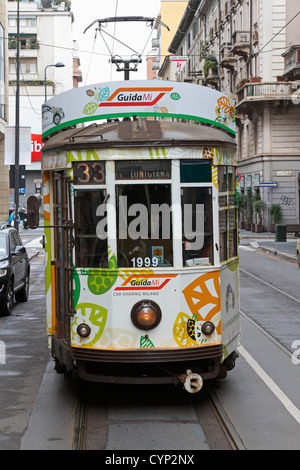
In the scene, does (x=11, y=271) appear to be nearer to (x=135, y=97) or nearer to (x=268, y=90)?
(x=135, y=97)

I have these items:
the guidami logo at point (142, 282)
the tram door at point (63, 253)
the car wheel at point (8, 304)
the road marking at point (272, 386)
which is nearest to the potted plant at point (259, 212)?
the car wheel at point (8, 304)

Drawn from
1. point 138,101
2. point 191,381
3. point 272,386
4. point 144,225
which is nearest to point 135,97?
point 138,101

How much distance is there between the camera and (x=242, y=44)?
1929 inches

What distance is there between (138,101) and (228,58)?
47.2 metres

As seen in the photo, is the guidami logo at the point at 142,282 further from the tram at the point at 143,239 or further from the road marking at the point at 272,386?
the road marking at the point at 272,386

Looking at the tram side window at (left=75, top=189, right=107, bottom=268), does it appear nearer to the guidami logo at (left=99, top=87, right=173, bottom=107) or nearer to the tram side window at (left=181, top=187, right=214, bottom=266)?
the tram side window at (left=181, top=187, right=214, bottom=266)

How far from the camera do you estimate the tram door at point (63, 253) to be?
8070 millimetres

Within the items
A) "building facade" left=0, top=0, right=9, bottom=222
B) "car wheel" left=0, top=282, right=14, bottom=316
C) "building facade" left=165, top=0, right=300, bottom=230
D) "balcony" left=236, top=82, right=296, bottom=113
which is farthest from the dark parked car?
"building facade" left=0, top=0, right=9, bottom=222

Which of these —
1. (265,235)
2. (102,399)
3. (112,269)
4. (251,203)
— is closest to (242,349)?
(102,399)

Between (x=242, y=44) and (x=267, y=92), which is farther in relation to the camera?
(x=242, y=44)

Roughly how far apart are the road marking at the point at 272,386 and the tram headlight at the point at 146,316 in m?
1.62

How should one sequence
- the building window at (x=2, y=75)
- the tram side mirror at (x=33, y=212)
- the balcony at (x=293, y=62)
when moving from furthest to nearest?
the building window at (x=2, y=75)
the balcony at (x=293, y=62)
the tram side mirror at (x=33, y=212)

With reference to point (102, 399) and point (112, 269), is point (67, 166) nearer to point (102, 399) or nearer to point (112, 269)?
point (112, 269)

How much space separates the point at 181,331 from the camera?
308 inches
